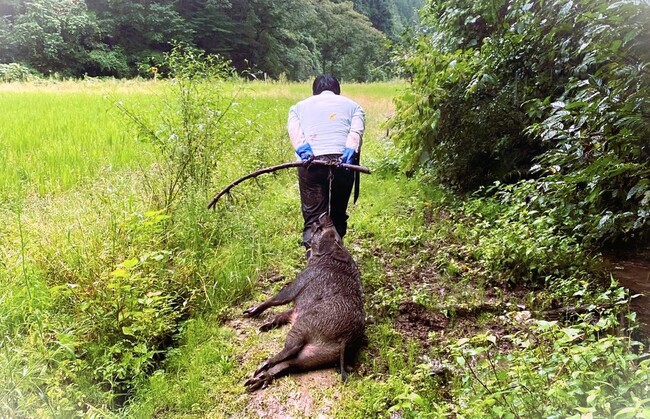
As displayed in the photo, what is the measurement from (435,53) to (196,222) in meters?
3.75

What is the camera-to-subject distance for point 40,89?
38.3ft

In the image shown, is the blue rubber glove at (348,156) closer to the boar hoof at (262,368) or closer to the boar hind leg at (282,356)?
the boar hind leg at (282,356)

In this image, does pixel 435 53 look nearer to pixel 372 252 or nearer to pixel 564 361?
pixel 372 252

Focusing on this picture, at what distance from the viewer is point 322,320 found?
2908 mm

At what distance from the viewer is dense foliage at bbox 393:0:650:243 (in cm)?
271

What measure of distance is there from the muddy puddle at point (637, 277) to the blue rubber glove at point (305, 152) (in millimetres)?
2696

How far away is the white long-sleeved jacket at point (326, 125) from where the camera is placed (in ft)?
12.7

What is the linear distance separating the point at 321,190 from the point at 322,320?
1.33 meters

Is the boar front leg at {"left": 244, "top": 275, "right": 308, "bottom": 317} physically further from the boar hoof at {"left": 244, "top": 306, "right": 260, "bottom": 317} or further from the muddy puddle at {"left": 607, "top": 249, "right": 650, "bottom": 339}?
the muddy puddle at {"left": 607, "top": 249, "right": 650, "bottom": 339}

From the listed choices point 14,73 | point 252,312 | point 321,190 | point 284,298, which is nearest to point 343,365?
point 284,298

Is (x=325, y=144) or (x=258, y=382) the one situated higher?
(x=325, y=144)

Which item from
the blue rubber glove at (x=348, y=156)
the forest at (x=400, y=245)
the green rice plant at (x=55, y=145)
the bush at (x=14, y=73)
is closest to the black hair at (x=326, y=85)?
the blue rubber glove at (x=348, y=156)

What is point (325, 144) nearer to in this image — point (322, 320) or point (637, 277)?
point (322, 320)

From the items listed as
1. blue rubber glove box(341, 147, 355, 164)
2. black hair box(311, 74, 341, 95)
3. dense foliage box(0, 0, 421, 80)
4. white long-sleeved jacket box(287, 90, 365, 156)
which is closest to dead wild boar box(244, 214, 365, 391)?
blue rubber glove box(341, 147, 355, 164)
